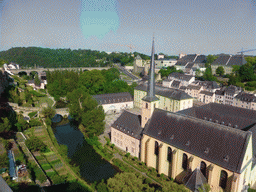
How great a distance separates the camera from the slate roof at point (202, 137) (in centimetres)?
2553

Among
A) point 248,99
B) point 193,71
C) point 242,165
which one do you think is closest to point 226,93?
point 248,99

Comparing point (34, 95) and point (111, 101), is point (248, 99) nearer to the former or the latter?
point (111, 101)

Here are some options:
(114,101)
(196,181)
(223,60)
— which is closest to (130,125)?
(196,181)

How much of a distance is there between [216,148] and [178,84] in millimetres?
65402

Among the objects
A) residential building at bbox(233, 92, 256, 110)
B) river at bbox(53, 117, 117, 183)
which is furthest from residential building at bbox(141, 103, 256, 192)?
residential building at bbox(233, 92, 256, 110)

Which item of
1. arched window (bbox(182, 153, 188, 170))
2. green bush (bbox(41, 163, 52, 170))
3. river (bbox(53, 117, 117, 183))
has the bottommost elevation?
river (bbox(53, 117, 117, 183))

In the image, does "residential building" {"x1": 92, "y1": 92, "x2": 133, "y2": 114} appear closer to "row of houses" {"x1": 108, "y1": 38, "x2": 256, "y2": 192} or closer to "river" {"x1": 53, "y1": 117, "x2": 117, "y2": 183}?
"river" {"x1": 53, "y1": 117, "x2": 117, "y2": 183}

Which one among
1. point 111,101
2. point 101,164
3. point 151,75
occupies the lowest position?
point 101,164

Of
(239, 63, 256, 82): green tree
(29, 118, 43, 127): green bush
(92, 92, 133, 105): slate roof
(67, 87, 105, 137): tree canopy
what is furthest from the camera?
(239, 63, 256, 82): green tree

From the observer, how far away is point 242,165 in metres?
24.5

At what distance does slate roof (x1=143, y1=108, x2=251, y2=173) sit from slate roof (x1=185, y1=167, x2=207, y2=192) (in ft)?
7.54

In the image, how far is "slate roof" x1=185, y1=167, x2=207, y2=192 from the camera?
25663mm

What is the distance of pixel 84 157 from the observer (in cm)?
3969

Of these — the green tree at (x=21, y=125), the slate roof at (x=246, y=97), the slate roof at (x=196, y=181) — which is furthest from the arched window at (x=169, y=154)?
the slate roof at (x=246, y=97)
